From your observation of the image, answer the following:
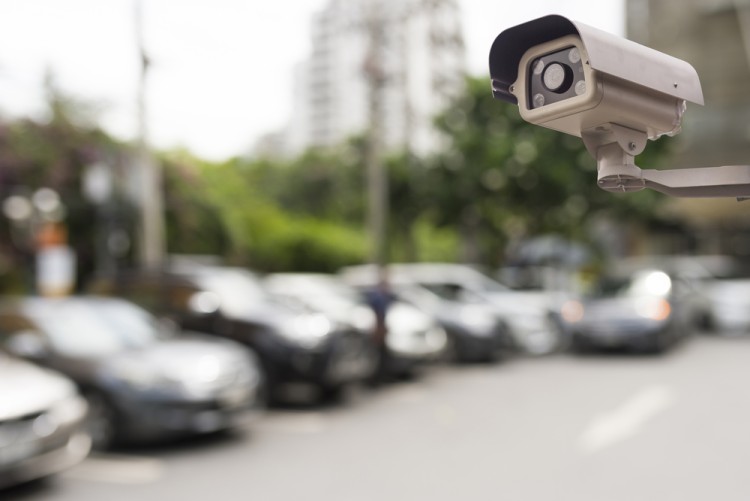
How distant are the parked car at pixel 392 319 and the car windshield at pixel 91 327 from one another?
2784mm

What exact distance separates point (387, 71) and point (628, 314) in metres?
25.7

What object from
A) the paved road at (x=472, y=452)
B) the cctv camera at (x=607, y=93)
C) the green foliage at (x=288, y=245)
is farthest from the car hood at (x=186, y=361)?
the green foliage at (x=288, y=245)

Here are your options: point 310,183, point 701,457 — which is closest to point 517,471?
point 701,457

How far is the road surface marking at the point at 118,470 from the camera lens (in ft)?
20.6

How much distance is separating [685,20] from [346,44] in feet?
205

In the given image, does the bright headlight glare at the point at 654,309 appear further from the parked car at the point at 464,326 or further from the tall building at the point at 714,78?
the tall building at the point at 714,78

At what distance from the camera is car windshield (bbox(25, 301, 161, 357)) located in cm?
750

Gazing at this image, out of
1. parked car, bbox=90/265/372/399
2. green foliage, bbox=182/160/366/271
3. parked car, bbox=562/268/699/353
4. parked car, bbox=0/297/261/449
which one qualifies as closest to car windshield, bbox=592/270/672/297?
parked car, bbox=562/268/699/353

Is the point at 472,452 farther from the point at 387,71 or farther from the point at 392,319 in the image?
the point at 387,71

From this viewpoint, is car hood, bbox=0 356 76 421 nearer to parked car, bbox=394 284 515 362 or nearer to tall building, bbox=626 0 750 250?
parked car, bbox=394 284 515 362

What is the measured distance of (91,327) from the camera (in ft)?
25.7

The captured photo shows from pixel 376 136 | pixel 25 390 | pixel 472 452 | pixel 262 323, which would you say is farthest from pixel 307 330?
pixel 376 136

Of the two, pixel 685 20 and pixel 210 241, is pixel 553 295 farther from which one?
pixel 685 20

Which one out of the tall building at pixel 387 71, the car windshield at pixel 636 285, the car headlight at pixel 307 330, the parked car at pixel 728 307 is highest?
the tall building at pixel 387 71
